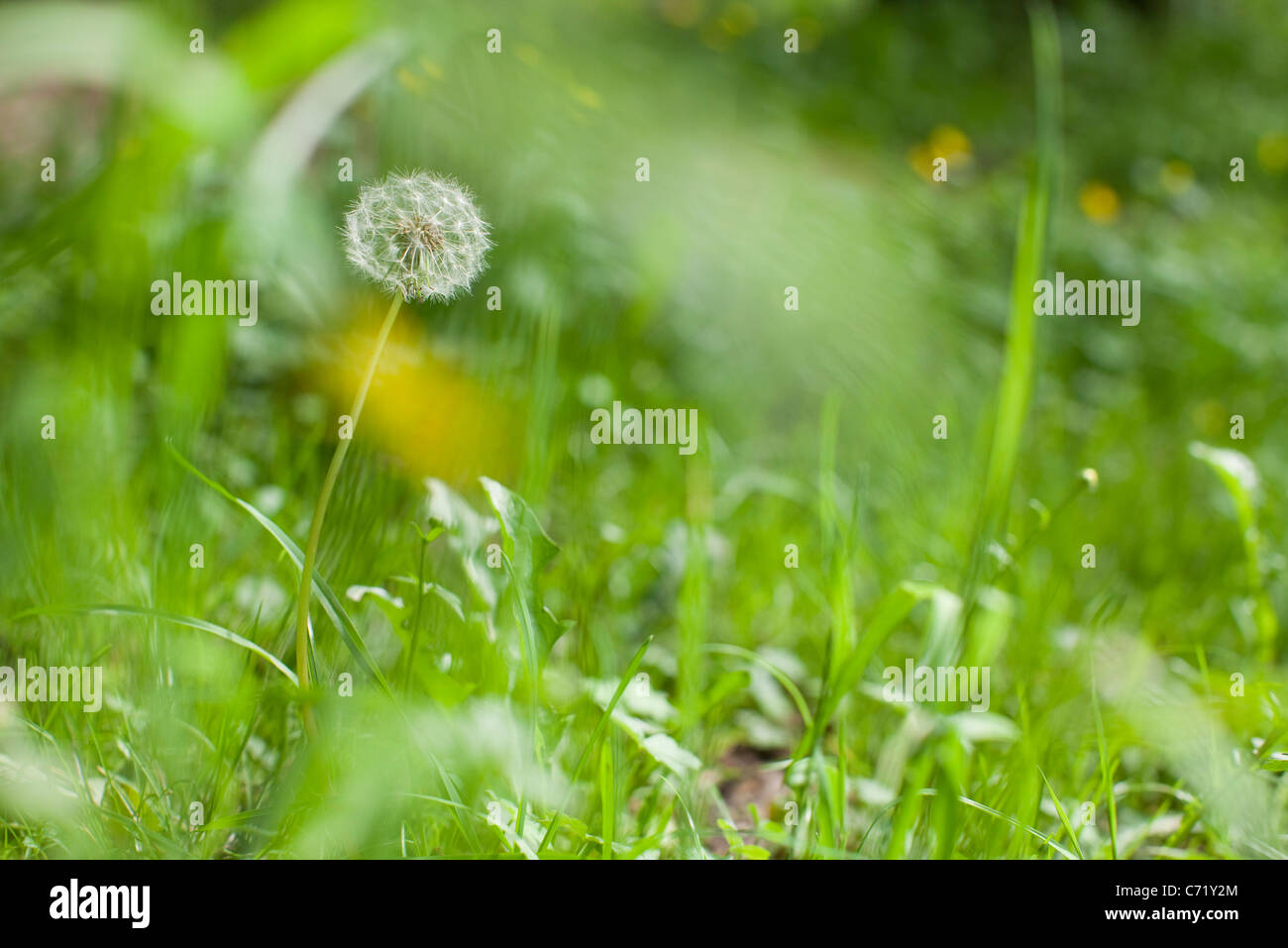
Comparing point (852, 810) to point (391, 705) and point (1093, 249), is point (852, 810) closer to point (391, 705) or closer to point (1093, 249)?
point (391, 705)

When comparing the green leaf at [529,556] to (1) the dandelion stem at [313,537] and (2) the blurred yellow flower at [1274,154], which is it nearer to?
(1) the dandelion stem at [313,537]

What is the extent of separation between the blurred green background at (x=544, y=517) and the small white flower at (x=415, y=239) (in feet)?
0.44

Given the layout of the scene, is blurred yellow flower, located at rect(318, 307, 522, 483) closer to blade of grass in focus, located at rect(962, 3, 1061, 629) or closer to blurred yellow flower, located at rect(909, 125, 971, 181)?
blade of grass in focus, located at rect(962, 3, 1061, 629)

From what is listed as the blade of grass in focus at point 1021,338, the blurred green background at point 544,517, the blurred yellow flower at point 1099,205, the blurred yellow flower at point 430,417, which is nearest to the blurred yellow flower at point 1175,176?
the blurred yellow flower at point 1099,205

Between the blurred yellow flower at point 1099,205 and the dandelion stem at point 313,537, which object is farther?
the blurred yellow flower at point 1099,205

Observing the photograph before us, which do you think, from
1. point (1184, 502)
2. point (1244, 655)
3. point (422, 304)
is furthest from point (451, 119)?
point (1184, 502)

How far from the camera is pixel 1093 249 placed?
2.27m

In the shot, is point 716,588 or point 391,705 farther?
point 716,588

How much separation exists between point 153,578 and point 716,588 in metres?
0.62

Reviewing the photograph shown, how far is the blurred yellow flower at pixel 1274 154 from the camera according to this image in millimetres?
3043

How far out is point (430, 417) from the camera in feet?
2.64

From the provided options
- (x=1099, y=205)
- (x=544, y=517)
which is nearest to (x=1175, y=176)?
(x=1099, y=205)

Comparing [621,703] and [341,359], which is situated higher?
[341,359]

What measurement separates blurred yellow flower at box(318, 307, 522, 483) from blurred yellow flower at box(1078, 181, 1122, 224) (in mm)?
2190
